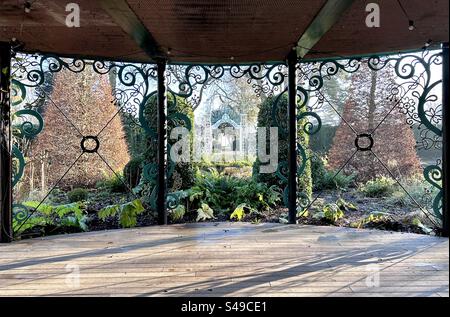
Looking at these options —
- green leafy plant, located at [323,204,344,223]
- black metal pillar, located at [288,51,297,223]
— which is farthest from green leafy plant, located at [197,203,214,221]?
green leafy plant, located at [323,204,344,223]

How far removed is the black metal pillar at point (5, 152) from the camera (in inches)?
132

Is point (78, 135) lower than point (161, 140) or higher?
higher

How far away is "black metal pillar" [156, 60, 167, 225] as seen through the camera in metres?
4.12

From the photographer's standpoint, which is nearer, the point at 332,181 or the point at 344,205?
the point at 344,205

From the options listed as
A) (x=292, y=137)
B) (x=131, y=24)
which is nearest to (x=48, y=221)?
(x=131, y=24)

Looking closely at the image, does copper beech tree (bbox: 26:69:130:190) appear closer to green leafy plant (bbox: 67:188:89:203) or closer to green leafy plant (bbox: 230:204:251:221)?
green leafy plant (bbox: 67:188:89:203)

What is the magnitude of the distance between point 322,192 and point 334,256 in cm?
288

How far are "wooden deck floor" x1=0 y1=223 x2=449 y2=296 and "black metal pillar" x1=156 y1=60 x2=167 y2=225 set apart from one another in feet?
1.32

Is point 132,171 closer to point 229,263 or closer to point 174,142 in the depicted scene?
point 174,142

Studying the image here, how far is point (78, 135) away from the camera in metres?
5.89

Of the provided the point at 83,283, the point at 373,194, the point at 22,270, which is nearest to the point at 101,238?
the point at 22,270

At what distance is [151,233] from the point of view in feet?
12.0

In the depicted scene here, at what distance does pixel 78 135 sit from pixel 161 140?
8.17ft
